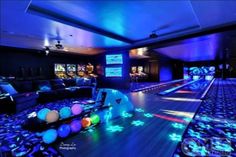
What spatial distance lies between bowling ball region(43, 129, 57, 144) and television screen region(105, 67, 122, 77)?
720cm

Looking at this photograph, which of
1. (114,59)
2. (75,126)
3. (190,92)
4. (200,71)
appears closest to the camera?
(75,126)

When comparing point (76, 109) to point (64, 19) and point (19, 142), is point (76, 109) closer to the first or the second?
point (19, 142)

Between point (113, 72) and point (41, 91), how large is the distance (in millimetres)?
4753

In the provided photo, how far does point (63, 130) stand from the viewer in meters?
2.75

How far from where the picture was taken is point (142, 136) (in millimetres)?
2865

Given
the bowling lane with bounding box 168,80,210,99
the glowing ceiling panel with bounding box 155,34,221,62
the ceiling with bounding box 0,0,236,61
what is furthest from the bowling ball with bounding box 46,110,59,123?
the bowling lane with bounding box 168,80,210,99

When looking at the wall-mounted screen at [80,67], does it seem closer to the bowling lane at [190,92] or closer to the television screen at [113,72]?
the television screen at [113,72]

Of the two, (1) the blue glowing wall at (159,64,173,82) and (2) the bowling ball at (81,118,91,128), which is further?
(1) the blue glowing wall at (159,64,173,82)

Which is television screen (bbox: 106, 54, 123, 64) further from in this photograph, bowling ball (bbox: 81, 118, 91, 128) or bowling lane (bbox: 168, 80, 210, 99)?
bowling ball (bbox: 81, 118, 91, 128)

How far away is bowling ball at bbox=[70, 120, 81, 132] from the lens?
292 cm

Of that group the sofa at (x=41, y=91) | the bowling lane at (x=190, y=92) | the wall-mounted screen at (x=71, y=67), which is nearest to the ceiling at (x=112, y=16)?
the sofa at (x=41, y=91)

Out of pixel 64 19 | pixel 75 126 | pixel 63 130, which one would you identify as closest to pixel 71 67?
pixel 64 19

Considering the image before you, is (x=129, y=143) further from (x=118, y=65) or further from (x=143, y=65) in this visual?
(x=143, y=65)

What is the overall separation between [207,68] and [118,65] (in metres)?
17.8
